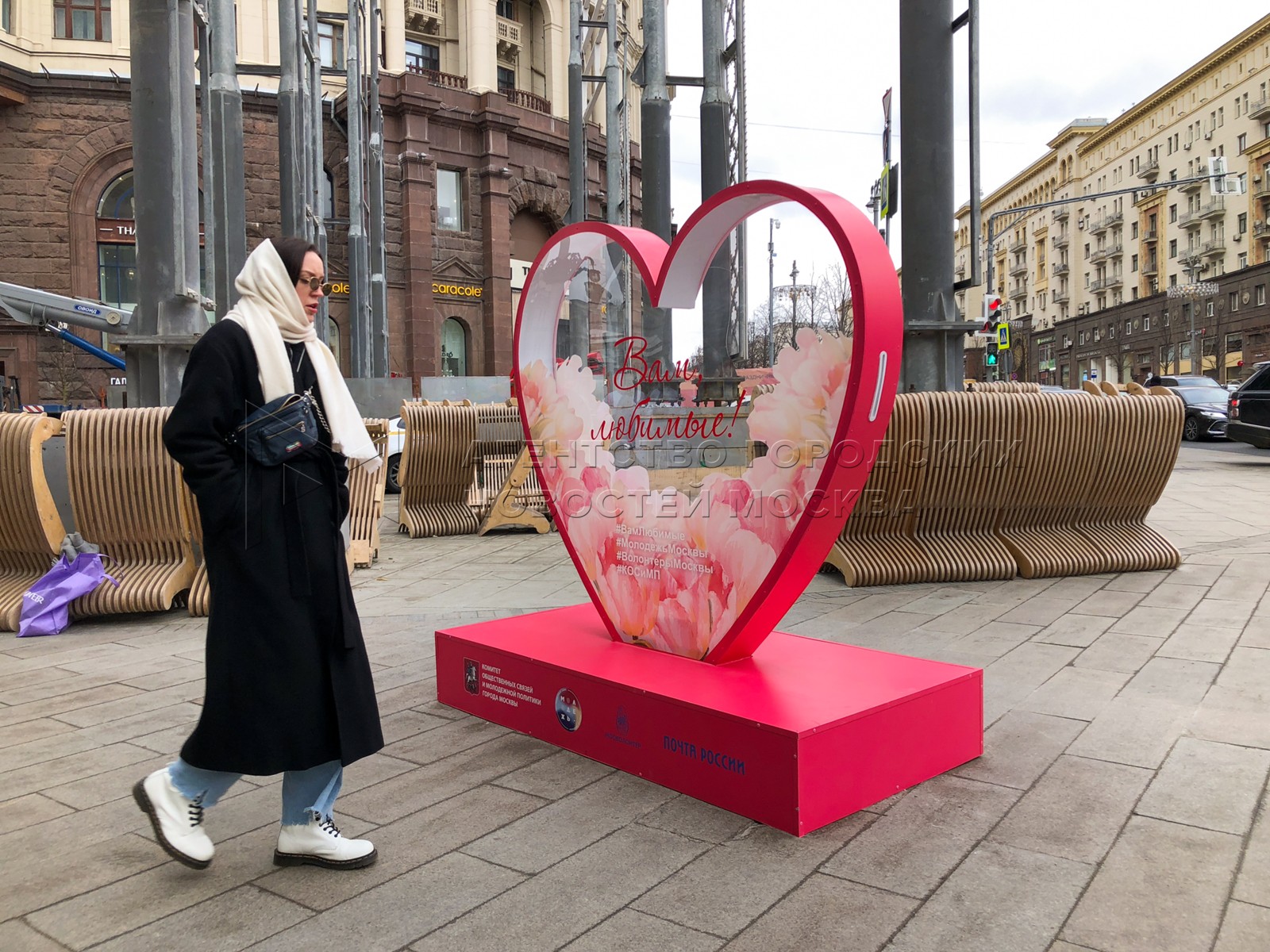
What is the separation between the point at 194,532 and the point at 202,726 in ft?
14.5

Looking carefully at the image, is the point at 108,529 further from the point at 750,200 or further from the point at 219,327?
the point at 750,200

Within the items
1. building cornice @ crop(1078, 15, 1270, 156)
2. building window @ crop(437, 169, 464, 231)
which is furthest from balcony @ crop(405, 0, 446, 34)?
building cornice @ crop(1078, 15, 1270, 156)

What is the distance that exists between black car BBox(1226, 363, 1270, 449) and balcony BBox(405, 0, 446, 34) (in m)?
30.8

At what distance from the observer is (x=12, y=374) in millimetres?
29719

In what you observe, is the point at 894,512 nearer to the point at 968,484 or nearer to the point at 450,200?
the point at 968,484

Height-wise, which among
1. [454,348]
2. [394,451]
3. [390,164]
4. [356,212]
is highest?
[390,164]

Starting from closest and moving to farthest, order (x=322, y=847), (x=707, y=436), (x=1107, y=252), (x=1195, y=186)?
(x=322, y=847)
(x=707, y=436)
(x=1195, y=186)
(x=1107, y=252)

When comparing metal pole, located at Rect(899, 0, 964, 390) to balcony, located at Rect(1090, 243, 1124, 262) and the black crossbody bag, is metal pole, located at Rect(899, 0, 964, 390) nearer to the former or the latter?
the black crossbody bag

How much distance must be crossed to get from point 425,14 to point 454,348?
12478mm

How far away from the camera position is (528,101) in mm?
37062

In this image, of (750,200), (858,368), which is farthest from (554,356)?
(858,368)

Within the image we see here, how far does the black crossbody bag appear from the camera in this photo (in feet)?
9.45

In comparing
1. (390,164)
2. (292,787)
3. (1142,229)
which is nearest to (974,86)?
(292,787)

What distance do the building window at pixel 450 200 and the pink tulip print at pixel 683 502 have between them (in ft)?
104
